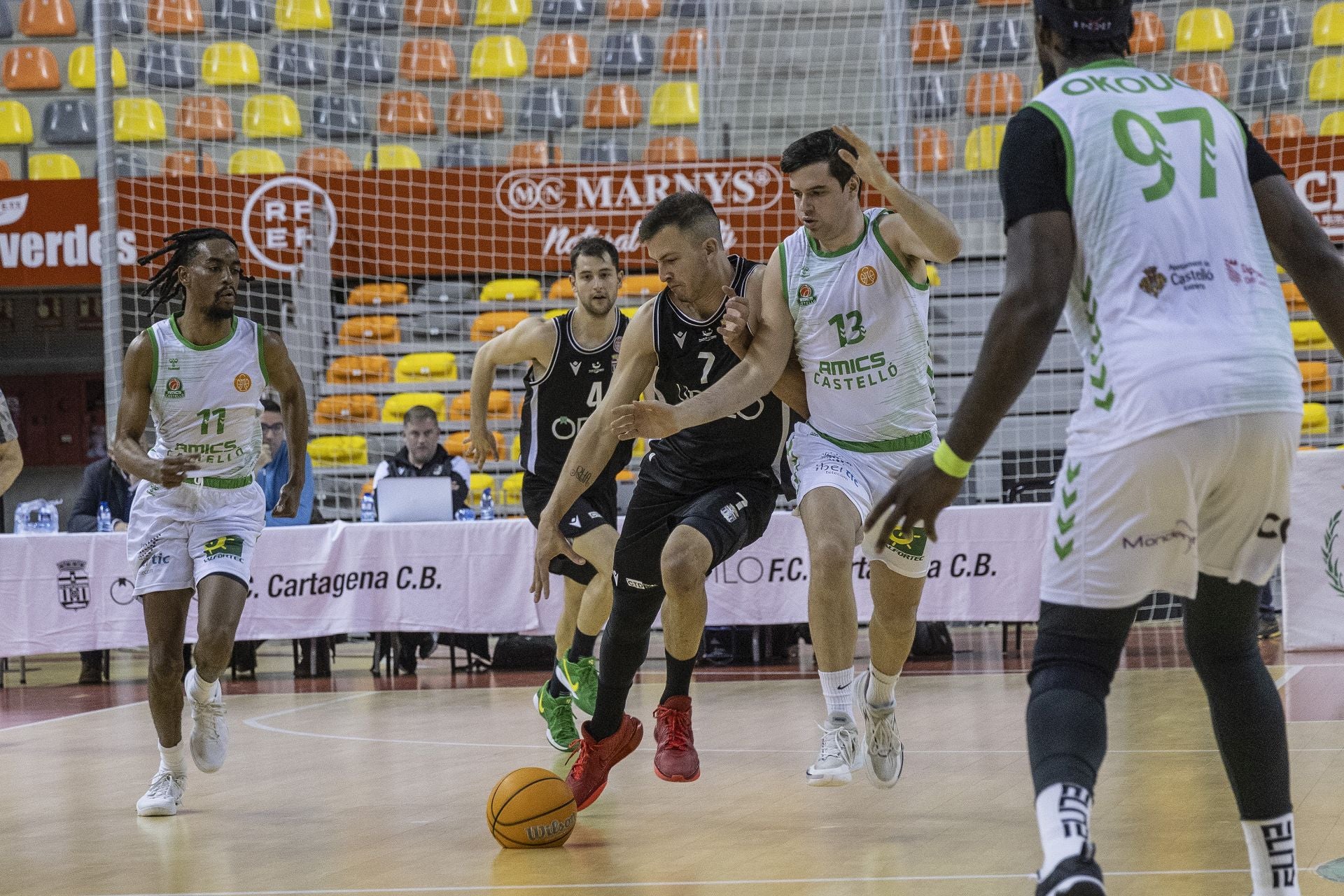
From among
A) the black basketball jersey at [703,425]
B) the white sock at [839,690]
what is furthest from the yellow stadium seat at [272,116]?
the white sock at [839,690]

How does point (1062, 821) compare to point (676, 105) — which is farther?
point (676, 105)

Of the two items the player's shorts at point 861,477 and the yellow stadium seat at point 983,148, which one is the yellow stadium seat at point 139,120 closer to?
the yellow stadium seat at point 983,148

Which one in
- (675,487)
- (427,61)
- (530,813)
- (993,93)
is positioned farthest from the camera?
(427,61)

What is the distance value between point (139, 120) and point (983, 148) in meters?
9.32

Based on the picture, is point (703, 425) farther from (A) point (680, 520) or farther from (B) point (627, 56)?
(B) point (627, 56)

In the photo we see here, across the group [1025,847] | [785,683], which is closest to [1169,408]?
[1025,847]

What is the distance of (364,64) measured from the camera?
1730cm

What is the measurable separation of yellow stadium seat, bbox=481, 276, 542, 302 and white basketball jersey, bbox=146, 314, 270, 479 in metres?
9.05

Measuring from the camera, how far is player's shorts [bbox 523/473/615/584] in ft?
22.4

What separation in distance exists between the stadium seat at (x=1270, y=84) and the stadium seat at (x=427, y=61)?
8.71m

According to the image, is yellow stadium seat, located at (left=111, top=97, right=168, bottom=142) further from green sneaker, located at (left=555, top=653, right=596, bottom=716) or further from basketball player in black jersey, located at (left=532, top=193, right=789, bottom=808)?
basketball player in black jersey, located at (left=532, top=193, right=789, bottom=808)

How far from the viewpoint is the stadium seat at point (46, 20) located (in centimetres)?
1833

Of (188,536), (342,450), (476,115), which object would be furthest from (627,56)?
(188,536)

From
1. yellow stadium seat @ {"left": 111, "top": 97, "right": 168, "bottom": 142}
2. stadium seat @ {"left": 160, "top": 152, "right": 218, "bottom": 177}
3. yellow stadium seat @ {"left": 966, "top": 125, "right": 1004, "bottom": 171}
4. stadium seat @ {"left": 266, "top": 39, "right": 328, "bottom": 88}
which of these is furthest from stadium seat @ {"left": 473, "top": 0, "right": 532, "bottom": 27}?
yellow stadium seat @ {"left": 966, "top": 125, "right": 1004, "bottom": 171}
